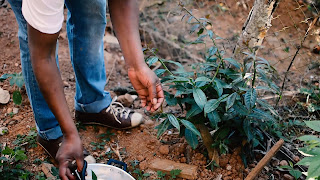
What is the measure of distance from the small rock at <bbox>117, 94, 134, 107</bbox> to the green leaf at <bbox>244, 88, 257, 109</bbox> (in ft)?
3.64

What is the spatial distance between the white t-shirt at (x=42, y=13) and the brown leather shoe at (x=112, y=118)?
3.56 feet

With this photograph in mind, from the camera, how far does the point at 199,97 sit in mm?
1656

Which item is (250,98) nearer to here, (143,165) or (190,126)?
(190,126)

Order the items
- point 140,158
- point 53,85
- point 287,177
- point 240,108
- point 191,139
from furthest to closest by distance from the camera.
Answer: point 140,158
point 287,177
point 191,139
point 240,108
point 53,85

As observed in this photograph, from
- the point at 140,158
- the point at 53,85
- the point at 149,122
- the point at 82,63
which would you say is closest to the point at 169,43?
the point at 149,122

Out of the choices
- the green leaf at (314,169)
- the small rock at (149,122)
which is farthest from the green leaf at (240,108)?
the small rock at (149,122)

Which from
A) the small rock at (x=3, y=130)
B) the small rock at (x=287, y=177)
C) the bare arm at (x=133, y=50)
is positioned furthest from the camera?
the small rock at (x=3, y=130)

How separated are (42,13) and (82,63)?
0.84 meters

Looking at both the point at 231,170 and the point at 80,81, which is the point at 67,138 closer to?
the point at 80,81

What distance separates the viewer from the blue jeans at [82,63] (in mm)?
1760

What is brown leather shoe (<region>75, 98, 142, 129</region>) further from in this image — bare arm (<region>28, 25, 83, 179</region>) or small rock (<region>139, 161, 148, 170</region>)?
bare arm (<region>28, 25, 83, 179</region>)

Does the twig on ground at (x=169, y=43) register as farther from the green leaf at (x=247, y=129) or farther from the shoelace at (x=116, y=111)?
the green leaf at (x=247, y=129)

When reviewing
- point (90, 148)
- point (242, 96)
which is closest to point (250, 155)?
point (242, 96)

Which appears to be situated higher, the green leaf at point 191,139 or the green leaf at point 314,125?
the green leaf at point 314,125
